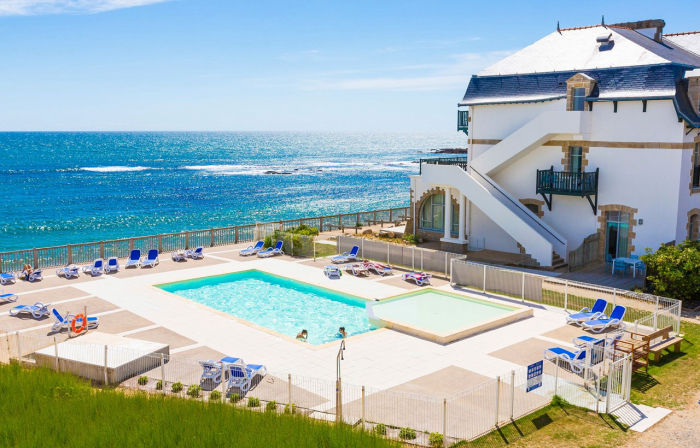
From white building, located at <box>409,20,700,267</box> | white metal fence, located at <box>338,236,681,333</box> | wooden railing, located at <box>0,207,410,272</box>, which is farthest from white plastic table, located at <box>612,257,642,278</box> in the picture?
wooden railing, located at <box>0,207,410,272</box>

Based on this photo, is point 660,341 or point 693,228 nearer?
point 660,341

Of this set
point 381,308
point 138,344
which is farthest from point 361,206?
point 138,344

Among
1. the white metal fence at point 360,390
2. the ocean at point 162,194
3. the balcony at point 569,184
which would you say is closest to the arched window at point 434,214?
the balcony at point 569,184

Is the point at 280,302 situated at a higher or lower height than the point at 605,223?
lower

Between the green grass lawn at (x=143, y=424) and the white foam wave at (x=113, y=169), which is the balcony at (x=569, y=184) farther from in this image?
the white foam wave at (x=113, y=169)

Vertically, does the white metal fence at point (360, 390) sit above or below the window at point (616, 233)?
below

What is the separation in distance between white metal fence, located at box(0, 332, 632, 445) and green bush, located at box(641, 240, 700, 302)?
7358 millimetres

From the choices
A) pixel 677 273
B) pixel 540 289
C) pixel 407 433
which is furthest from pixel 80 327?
pixel 677 273

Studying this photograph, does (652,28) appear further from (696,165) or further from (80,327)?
(80,327)

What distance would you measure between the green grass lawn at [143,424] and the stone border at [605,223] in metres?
20.4

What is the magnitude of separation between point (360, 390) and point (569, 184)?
18581 mm

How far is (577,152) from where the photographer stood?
3031cm

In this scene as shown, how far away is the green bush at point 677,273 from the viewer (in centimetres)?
2277

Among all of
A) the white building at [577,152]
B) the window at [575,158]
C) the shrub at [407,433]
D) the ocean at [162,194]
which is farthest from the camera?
the ocean at [162,194]
